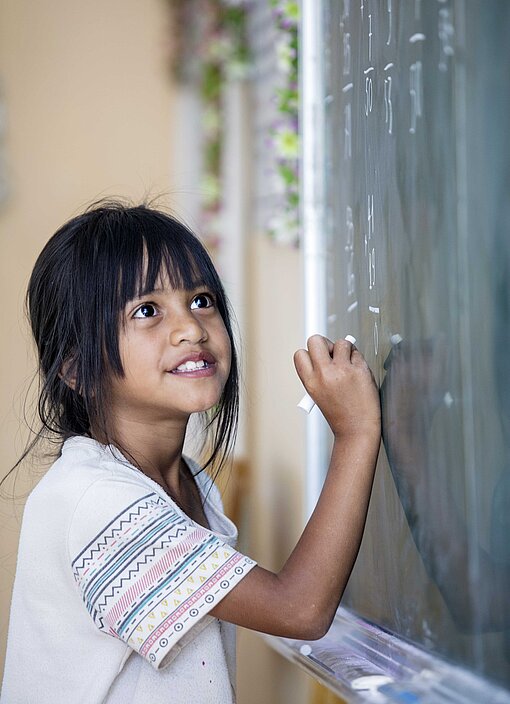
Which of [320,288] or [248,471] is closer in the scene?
[320,288]

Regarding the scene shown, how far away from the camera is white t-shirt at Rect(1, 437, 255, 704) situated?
0.83 m

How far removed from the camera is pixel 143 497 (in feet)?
2.83

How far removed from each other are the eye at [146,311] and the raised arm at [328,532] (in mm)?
198

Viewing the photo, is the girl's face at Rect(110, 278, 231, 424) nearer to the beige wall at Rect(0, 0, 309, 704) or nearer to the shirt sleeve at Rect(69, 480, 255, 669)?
the shirt sleeve at Rect(69, 480, 255, 669)

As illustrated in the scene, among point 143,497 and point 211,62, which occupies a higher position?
point 211,62

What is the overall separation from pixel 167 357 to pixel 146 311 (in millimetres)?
60

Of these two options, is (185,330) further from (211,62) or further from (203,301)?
(211,62)

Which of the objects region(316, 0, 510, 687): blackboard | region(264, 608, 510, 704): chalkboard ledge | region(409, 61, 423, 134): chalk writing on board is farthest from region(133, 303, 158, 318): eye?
region(264, 608, 510, 704): chalkboard ledge

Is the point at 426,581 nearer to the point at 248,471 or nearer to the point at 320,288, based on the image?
the point at 320,288

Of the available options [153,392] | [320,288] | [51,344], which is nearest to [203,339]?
[153,392]

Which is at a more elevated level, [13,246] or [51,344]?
[13,246]

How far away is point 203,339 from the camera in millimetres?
993

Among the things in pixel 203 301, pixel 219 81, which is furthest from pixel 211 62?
pixel 203 301

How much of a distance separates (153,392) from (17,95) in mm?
1838
